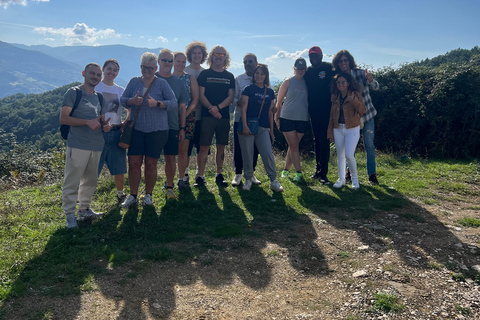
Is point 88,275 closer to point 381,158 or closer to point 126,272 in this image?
point 126,272

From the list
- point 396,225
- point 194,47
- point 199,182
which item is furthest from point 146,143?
point 396,225

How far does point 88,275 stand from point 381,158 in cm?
769

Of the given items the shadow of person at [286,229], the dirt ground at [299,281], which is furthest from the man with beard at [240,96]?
the dirt ground at [299,281]

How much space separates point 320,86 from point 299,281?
3.80 meters

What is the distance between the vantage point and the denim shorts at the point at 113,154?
16.4 ft

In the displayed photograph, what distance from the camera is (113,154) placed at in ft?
16.8

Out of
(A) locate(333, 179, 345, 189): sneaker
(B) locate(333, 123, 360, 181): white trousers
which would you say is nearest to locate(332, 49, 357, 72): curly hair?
(B) locate(333, 123, 360, 181): white trousers

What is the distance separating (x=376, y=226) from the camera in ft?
14.9

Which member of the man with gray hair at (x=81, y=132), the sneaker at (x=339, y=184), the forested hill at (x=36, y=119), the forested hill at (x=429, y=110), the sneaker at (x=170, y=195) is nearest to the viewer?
the man with gray hair at (x=81, y=132)

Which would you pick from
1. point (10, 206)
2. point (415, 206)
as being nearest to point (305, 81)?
point (415, 206)

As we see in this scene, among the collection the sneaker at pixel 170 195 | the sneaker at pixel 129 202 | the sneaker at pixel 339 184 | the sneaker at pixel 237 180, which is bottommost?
the sneaker at pixel 129 202

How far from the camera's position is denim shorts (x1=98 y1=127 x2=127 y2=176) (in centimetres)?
499

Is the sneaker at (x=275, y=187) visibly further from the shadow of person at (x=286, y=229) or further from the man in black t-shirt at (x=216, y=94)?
the man in black t-shirt at (x=216, y=94)

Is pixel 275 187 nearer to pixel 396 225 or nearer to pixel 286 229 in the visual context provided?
pixel 286 229
